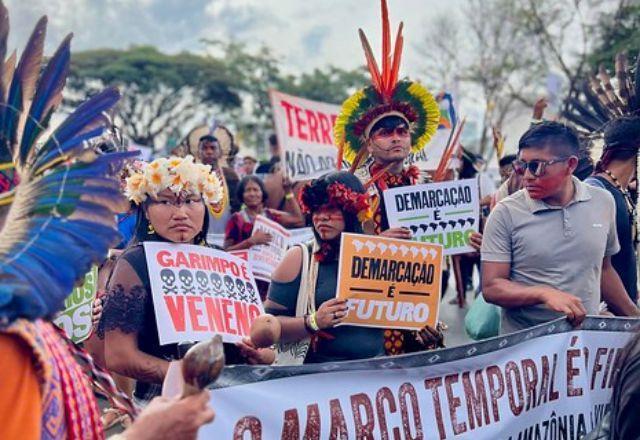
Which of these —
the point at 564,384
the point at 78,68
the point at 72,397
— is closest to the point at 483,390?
the point at 564,384

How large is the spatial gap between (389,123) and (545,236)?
1.47 metres

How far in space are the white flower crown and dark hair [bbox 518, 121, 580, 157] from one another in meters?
1.60

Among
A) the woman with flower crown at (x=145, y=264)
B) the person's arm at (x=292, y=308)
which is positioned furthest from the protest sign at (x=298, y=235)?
the woman with flower crown at (x=145, y=264)

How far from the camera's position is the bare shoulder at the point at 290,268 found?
371cm

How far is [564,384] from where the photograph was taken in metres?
3.81

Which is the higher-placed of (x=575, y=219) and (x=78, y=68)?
(x=78, y=68)

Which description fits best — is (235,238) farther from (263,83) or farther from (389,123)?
(263,83)

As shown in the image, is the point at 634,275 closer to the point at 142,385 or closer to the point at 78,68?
the point at 142,385

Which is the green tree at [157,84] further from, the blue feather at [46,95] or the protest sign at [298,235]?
the blue feather at [46,95]

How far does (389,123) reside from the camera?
5.07 m

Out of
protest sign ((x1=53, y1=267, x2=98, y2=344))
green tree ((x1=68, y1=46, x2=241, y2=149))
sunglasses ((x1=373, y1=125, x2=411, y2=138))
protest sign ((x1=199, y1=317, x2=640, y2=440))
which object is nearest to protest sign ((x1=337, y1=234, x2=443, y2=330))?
protest sign ((x1=199, y1=317, x2=640, y2=440))

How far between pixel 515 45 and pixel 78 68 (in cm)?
2999

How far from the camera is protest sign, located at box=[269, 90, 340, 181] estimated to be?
352 inches

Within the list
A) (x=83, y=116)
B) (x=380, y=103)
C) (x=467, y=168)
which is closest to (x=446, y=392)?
(x=83, y=116)
